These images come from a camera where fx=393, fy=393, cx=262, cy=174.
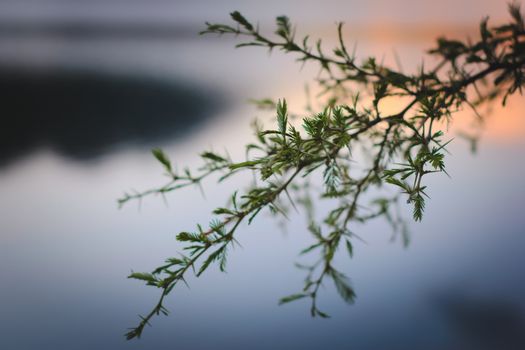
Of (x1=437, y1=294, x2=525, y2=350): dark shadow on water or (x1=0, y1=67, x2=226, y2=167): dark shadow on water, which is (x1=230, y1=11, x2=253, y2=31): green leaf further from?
(x1=0, y1=67, x2=226, y2=167): dark shadow on water

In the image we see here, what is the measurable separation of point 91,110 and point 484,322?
309 inches

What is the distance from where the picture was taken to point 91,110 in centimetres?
812

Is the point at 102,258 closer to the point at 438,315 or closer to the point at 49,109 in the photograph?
the point at 438,315

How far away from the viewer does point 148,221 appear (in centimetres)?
368

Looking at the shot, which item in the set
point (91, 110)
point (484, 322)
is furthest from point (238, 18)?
→ point (91, 110)

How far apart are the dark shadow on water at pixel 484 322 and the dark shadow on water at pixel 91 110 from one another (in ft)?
16.5

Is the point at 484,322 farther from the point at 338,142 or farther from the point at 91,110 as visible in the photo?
the point at 91,110

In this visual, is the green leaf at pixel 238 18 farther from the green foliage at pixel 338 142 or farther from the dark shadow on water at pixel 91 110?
the dark shadow on water at pixel 91 110

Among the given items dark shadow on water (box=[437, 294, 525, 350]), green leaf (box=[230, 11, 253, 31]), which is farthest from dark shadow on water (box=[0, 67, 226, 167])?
green leaf (box=[230, 11, 253, 31])

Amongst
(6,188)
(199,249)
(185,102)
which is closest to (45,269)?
(6,188)

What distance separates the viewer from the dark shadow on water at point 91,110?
249 inches

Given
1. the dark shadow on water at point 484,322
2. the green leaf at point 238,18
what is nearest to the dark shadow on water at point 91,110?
the dark shadow on water at point 484,322

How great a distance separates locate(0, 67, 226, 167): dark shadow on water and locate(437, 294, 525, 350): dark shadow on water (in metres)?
5.04

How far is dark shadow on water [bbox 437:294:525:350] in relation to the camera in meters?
2.28
